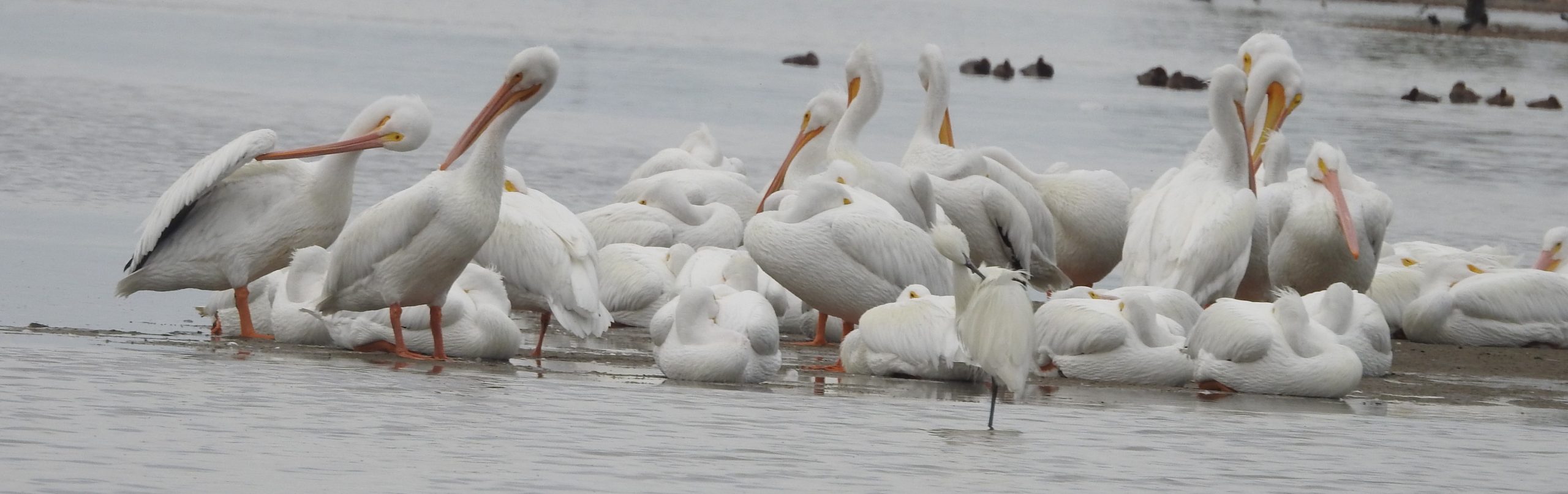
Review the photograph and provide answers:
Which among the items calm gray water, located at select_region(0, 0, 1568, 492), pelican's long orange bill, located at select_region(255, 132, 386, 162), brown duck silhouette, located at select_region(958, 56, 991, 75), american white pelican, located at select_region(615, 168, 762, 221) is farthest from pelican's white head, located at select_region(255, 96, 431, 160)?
brown duck silhouette, located at select_region(958, 56, 991, 75)

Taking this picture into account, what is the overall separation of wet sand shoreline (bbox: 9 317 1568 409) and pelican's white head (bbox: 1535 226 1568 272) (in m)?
2.02

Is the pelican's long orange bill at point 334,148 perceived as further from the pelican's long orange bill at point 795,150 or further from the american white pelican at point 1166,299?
the pelican's long orange bill at point 795,150

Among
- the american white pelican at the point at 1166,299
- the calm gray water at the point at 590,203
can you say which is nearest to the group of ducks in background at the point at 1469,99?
the calm gray water at the point at 590,203

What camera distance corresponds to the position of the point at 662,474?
16.8 feet

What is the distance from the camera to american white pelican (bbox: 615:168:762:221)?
36.8ft

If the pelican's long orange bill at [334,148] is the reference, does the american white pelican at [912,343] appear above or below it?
below

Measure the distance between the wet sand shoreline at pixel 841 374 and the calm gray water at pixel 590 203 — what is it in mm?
326

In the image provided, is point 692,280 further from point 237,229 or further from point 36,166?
point 36,166

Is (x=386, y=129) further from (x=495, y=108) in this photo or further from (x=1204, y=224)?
(x=1204, y=224)

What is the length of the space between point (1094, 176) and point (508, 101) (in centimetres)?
405

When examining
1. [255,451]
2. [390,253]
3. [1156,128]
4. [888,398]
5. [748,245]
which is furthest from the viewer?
[1156,128]

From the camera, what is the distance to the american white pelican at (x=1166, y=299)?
848 centimetres

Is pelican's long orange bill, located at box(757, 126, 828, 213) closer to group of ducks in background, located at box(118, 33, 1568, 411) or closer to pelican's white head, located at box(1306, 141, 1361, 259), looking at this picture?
group of ducks in background, located at box(118, 33, 1568, 411)

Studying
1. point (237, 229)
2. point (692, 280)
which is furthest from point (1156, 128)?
point (237, 229)
